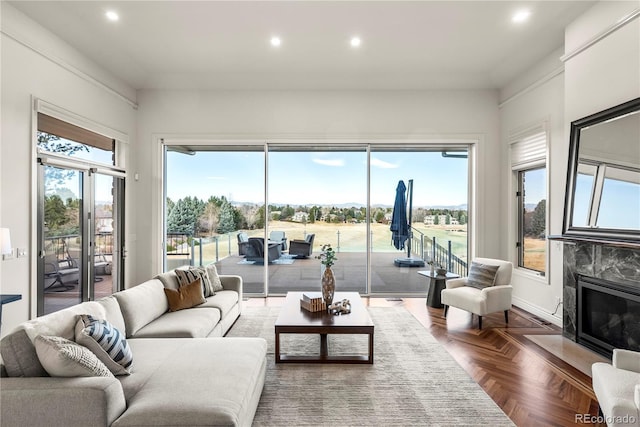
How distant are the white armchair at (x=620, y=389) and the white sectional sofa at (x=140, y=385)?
78.8 inches

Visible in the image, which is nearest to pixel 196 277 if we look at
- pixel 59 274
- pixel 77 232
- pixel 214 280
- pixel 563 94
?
pixel 214 280

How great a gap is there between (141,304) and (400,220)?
4.04 meters

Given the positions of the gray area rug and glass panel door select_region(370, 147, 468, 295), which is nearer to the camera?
the gray area rug

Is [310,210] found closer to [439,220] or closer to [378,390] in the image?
[439,220]

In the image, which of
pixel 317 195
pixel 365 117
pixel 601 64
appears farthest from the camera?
pixel 317 195

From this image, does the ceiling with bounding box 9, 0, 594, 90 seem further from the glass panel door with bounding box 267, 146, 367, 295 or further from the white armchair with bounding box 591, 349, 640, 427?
the white armchair with bounding box 591, 349, 640, 427

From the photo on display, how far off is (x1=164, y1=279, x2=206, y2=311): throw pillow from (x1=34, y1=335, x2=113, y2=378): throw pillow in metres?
1.68

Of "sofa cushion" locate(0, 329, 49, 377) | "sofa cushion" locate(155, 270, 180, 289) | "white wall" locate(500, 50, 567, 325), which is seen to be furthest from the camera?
"white wall" locate(500, 50, 567, 325)

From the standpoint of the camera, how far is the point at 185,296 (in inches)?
140

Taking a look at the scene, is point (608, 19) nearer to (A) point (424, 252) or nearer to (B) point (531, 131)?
(B) point (531, 131)

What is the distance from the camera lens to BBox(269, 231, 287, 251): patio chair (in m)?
5.74

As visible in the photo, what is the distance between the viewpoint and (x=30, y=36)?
356cm

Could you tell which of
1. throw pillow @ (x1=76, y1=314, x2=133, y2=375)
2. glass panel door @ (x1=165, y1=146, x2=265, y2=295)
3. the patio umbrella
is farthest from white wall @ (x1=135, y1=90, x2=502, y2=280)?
throw pillow @ (x1=76, y1=314, x2=133, y2=375)

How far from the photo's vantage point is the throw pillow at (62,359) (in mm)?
1739
